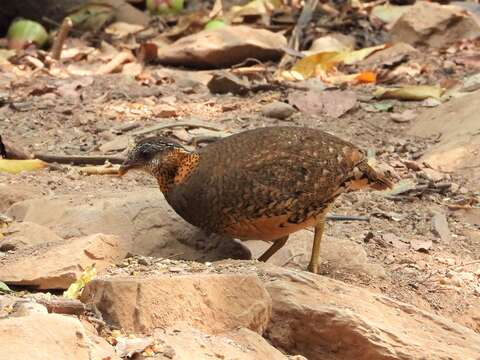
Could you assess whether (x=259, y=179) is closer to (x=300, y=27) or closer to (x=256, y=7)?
(x=300, y=27)

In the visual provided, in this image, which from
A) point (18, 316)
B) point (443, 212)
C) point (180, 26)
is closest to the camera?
point (18, 316)

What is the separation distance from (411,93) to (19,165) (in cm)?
337

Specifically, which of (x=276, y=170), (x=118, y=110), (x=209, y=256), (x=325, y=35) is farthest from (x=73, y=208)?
(x=325, y=35)

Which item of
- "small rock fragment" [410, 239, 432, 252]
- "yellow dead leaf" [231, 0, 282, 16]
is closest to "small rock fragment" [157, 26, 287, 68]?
"yellow dead leaf" [231, 0, 282, 16]

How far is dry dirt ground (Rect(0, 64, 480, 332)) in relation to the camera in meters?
5.83

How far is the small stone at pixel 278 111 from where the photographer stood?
8625mm

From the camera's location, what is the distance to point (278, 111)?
8633 mm

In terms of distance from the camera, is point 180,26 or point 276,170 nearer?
point 276,170

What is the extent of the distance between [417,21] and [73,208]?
18.5 ft

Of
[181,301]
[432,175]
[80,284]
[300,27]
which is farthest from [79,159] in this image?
[300,27]

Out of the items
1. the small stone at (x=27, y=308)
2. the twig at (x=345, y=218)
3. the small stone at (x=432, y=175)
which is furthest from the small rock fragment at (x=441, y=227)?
the small stone at (x=27, y=308)

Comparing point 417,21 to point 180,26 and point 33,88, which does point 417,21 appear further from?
point 33,88

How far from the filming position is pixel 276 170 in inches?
212

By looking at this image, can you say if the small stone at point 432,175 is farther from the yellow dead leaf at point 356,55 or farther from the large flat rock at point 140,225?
the yellow dead leaf at point 356,55
